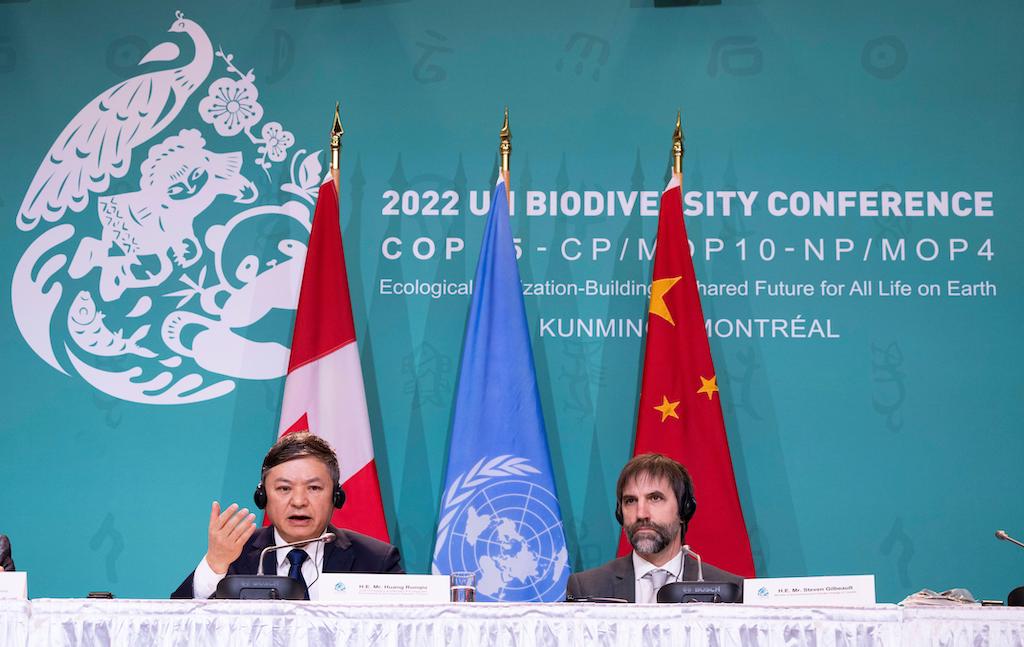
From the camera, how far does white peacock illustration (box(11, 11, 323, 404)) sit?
15.0 feet

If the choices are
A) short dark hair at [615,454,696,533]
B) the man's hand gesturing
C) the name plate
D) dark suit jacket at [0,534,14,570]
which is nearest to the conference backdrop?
short dark hair at [615,454,696,533]

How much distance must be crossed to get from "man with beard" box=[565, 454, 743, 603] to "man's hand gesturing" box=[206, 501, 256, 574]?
3.16 ft

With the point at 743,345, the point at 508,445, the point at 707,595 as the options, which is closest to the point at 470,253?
the point at 508,445

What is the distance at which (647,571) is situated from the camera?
3494 mm

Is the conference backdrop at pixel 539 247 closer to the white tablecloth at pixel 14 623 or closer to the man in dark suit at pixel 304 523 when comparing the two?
the man in dark suit at pixel 304 523

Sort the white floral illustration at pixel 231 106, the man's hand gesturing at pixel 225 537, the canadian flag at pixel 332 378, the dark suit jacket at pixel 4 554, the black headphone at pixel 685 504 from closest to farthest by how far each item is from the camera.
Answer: the man's hand gesturing at pixel 225 537 → the dark suit jacket at pixel 4 554 → the black headphone at pixel 685 504 → the canadian flag at pixel 332 378 → the white floral illustration at pixel 231 106

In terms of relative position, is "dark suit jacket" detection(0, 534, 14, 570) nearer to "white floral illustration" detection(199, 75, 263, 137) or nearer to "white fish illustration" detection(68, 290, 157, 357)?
"white fish illustration" detection(68, 290, 157, 357)

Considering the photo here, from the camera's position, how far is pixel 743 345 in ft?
14.6

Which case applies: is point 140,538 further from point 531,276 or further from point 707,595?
point 707,595

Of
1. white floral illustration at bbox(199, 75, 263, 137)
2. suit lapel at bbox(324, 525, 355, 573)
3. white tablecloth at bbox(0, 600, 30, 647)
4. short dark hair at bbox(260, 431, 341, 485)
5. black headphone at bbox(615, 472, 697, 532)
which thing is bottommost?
white tablecloth at bbox(0, 600, 30, 647)

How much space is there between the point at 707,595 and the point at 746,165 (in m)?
2.49

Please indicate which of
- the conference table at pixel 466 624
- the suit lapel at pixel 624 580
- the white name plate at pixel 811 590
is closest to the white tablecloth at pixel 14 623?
the conference table at pixel 466 624

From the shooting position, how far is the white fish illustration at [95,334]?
15.0 ft

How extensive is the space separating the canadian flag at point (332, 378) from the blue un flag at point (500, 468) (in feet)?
0.99
